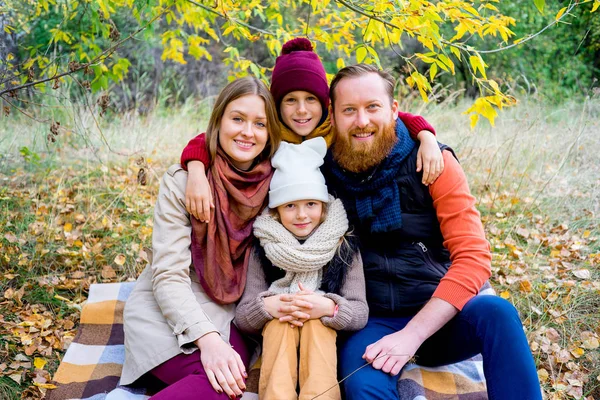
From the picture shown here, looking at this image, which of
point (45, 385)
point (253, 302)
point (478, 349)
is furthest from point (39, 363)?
point (478, 349)

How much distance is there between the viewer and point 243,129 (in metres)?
2.82

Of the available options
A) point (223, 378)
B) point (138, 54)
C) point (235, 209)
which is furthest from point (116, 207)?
point (138, 54)

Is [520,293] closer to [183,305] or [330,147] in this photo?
[330,147]

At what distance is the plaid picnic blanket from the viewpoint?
2.70 m

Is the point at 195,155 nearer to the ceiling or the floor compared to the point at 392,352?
nearer to the ceiling

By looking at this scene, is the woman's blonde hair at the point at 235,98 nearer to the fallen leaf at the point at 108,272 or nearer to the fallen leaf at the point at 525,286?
the fallen leaf at the point at 108,272

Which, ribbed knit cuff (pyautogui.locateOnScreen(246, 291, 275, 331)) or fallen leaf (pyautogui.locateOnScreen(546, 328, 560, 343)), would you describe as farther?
fallen leaf (pyautogui.locateOnScreen(546, 328, 560, 343))

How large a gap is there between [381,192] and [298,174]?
43 centimetres

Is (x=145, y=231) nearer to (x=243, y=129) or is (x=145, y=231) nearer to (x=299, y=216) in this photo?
(x=243, y=129)

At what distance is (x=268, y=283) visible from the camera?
283 cm

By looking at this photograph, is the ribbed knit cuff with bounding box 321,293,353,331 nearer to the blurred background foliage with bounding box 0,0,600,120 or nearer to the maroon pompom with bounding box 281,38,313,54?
the maroon pompom with bounding box 281,38,313,54

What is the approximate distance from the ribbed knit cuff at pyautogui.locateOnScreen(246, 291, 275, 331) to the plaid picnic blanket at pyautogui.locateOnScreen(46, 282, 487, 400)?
35 centimetres

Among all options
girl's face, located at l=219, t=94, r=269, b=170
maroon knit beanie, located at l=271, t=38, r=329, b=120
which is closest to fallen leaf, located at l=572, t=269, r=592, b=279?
maroon knit beanie, located at l=271, t=38, r=329, b=120

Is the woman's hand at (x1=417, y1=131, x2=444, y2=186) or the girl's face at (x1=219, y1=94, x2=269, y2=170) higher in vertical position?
the girl's face at (x1=219, y1=94, x2=269, y2=170)
